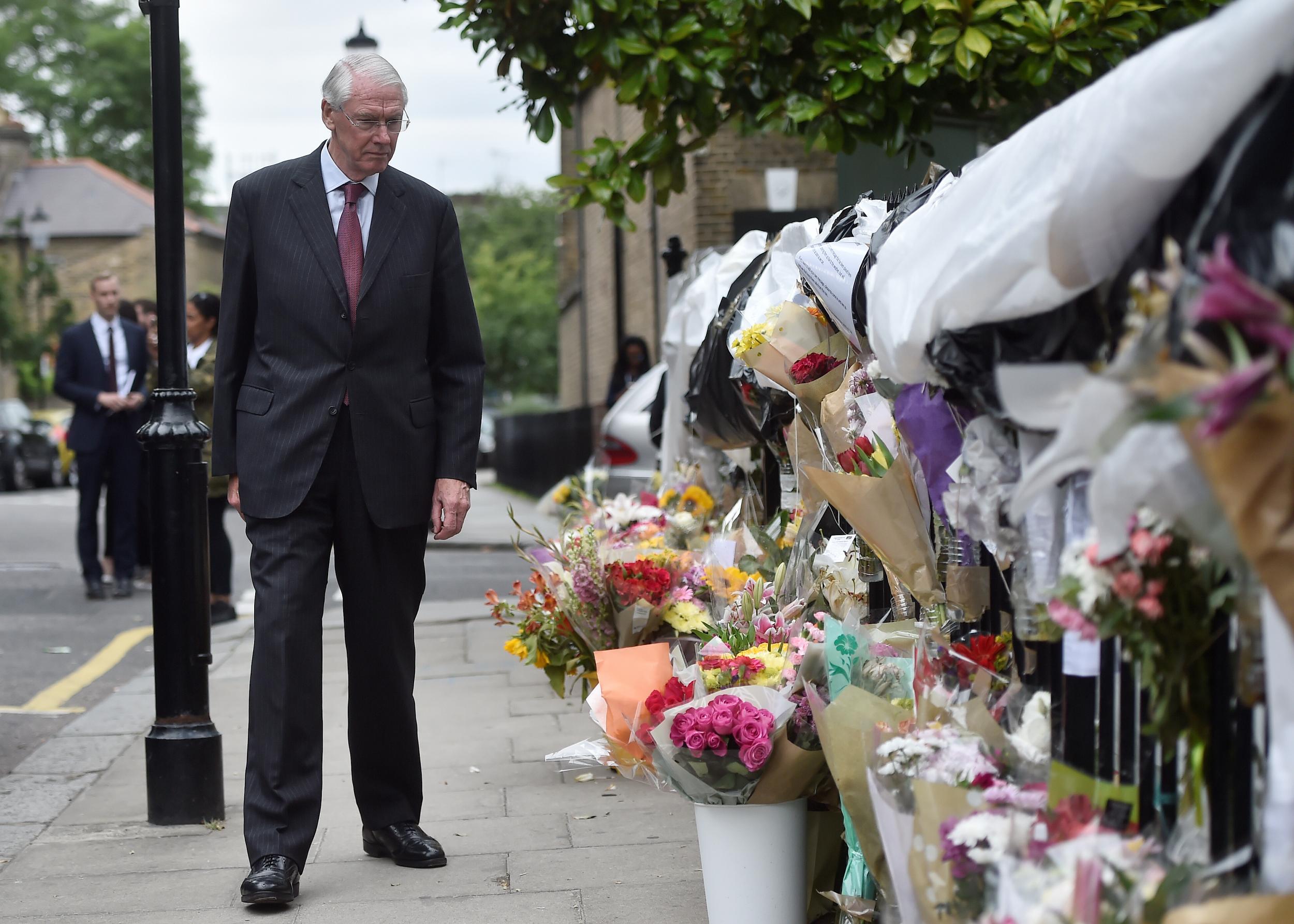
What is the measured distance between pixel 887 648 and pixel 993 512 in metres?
0.63

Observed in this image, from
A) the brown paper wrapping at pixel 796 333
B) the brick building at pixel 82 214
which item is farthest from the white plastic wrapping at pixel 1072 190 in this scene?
the brick building at pixel 82 214

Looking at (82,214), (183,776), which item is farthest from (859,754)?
(82,214)

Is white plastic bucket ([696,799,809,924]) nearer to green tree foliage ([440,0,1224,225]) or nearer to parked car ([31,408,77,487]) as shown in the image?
green tree foliage ([440,0,1224,225])

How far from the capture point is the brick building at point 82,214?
176 feet

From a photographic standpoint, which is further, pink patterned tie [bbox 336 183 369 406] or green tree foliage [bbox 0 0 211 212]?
green tree foliage [bbox 0 0 211 212]

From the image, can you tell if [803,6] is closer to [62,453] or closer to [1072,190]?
[1072,190]

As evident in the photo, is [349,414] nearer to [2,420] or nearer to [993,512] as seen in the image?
[993,512]

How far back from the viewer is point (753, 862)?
315 centimetres

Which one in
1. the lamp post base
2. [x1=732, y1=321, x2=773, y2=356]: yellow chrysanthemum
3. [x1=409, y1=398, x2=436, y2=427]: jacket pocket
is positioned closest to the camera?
[x1=409, y1=398, x2=436, y2=427]: jacket pocket

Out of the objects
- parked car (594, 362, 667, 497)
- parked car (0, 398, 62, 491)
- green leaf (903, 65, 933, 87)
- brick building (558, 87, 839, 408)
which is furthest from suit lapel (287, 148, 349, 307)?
parked car (0, 398, 62, 491)

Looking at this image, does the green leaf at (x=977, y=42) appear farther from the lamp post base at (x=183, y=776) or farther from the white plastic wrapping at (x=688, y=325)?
the lamp post base at (x=183, y=776)

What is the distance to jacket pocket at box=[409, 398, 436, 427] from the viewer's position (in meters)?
3.87

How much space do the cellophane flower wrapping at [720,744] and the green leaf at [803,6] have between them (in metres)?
3.72

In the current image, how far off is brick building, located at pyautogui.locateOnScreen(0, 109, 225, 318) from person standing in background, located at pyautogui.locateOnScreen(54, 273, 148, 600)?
46.0 metres
